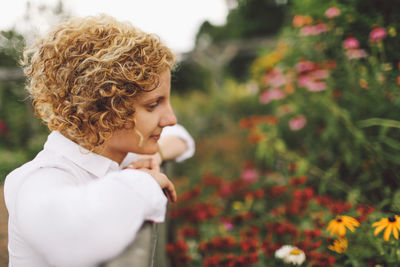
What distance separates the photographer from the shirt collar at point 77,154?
0.95 metres

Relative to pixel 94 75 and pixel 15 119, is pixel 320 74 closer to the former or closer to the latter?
pixel 94 75

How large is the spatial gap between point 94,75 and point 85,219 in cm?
45

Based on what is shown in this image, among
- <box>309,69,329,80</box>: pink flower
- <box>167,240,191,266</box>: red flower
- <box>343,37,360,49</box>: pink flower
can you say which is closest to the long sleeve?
<box>167,240,191,266</box>: red flower

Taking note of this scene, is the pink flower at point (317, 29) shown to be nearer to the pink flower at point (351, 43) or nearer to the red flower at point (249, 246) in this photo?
the pink flower at point (351, 43)

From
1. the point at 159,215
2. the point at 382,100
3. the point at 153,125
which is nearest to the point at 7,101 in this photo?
the point at 153,125

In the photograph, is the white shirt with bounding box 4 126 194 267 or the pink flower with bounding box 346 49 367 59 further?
the pink flower with bounding box 346 49 367 59

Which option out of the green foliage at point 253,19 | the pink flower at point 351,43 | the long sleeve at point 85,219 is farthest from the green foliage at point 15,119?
the green foliage at point 253,19

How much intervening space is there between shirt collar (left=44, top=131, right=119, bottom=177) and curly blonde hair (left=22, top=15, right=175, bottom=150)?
0.03 m

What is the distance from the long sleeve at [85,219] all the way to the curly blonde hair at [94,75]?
30cm

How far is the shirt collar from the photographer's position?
3.10ft

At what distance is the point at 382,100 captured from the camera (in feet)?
6.54

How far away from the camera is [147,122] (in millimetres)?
967

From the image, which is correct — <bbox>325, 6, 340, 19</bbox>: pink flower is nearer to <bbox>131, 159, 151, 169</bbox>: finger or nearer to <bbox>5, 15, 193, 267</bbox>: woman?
<bbox>5, 15, 193, 267</bbox>: woman

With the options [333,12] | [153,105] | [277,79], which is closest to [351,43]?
[333,12]
